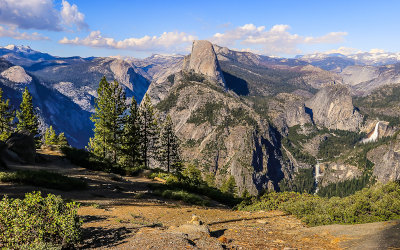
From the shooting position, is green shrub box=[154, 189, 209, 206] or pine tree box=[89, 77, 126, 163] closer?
green shrub box=[154, 189, 209, 206]

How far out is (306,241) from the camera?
1058cm

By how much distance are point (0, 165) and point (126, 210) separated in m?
15.0

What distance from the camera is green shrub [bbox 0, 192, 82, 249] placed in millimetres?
7211

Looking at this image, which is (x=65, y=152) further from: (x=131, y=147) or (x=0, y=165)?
(x=0, y=165)

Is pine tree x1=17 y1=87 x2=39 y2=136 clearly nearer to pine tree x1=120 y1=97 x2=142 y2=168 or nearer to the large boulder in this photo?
pine tree x1=120 y1=97 x2=142 y2=168

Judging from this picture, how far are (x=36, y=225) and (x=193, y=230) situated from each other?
235 inches

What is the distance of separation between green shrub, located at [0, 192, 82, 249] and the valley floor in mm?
1285

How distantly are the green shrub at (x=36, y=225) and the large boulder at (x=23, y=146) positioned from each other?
25.0 metres

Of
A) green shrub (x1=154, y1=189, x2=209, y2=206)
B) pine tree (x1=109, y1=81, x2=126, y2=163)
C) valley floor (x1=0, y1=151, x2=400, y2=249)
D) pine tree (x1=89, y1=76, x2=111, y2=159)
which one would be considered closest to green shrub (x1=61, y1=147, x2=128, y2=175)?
pine tree (x1=89, y1=76, x2=111, y2=159)

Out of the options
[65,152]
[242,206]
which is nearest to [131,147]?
[65,152]

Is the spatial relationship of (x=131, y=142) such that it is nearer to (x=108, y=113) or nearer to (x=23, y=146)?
(x=108, y=113)

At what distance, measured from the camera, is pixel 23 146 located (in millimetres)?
28781

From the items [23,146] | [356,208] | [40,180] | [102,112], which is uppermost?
[102,112]

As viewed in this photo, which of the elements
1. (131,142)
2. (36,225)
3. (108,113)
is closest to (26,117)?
(108,113)
